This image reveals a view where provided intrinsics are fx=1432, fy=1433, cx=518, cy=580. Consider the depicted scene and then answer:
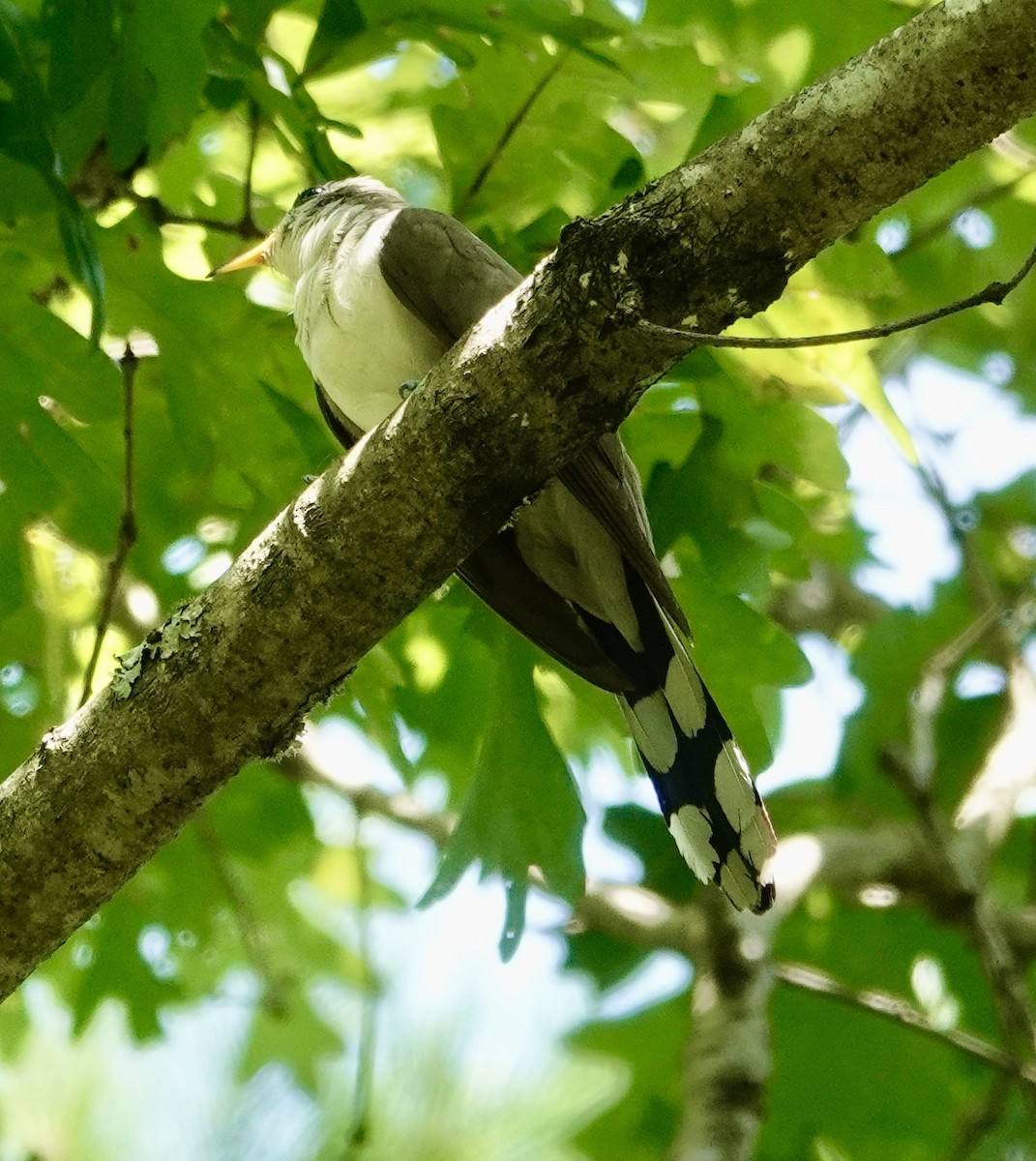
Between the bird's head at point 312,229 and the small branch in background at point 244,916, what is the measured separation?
160 cm

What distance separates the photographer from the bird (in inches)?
131

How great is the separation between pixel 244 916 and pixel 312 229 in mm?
1981

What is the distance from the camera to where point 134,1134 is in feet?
14.6

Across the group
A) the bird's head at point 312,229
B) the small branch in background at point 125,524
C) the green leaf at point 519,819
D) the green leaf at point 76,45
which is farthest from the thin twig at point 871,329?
the bird's head at point 312,229

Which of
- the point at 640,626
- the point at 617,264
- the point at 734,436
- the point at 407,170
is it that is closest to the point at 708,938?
the point at 640,626

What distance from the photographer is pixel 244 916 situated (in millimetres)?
4199

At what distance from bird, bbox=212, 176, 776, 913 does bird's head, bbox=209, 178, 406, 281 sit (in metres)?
0.14

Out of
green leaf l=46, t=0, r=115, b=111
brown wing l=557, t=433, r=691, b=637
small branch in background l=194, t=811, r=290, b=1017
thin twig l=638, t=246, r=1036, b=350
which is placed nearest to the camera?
thin twig l=638, t=246, r=1036, b=350

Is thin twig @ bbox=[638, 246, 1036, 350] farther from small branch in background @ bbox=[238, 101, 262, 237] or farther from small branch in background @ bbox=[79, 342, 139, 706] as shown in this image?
small branch in background @ bbox=[238, 101, 262, 237]

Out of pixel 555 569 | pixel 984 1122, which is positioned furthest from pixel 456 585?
pixel 984 1122

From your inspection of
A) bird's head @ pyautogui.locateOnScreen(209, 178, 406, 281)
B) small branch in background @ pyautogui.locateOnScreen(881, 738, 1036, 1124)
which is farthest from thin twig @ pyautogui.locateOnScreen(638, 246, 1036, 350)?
small branch in background @ pyautogui.locateOnScreen(881, 738, 1036, 1124)

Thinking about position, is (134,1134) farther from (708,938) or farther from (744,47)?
(744,47)

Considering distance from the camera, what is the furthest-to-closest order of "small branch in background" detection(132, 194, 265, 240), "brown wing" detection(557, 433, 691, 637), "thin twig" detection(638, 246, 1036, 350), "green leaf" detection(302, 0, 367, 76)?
"small branch in background" detection(132, 194, 265, 240) → "green leaf" detection(302, 0, 367, 76) → "brown wing" detection(557, 433, 691, 637) → "thin twig" detection(638, 246, 1036, 350)

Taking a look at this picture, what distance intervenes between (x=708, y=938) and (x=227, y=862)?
5.16 feet
